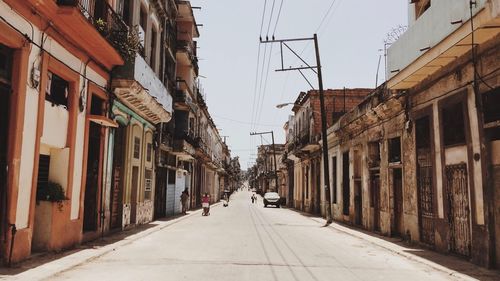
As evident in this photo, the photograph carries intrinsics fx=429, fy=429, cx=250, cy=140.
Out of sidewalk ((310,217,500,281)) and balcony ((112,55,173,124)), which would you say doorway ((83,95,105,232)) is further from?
sidewalk ((310,217,500,281))

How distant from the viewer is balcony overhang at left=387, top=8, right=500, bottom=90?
7953 millimetres

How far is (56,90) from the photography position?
9.98 meters

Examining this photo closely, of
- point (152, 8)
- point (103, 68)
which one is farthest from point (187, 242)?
point (152, 8)

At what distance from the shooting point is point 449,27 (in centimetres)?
915

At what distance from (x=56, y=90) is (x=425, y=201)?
1024 centimetres

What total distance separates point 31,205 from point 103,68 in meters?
5.45

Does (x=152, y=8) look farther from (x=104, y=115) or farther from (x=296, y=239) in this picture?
(x=296, y=239)

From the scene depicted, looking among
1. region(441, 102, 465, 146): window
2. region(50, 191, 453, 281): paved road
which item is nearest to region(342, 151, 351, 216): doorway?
region(50, 191, 453, 281): paved road

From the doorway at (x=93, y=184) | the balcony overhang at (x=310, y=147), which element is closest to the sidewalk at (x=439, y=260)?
the doorway at (x=93, y=184)

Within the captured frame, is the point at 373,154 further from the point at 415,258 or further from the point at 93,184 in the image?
the point at 93,184

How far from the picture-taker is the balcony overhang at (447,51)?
313 inches

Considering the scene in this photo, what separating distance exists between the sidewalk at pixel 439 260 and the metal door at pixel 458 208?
345mm

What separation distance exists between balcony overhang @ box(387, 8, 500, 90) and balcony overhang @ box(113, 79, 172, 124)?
25.8ft

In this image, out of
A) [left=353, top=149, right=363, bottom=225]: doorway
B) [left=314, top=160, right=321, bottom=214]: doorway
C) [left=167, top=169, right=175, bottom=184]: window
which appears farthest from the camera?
[left=314, top=160, right=321, bottom=214]: doorway
